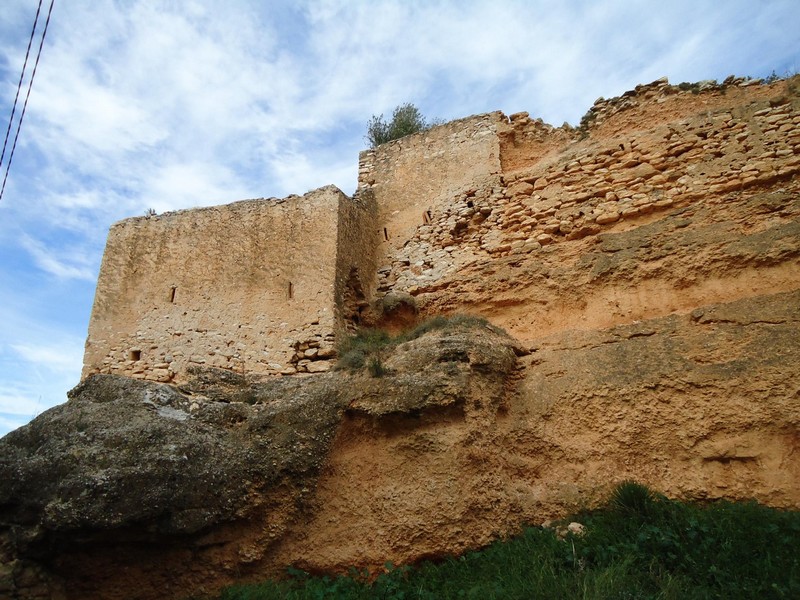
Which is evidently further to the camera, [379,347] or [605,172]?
[605,172]

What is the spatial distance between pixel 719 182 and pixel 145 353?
7.90 metres

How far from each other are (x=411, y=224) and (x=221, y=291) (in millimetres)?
3084

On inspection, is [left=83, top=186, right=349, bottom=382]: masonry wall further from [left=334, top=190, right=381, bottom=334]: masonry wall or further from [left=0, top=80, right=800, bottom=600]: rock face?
[left=0, top=80, right=800, bottom=600]: rock face

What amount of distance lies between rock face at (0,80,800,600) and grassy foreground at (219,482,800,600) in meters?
0.24

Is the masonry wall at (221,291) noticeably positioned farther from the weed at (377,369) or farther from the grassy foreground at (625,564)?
the grassy foreground at (625,564)

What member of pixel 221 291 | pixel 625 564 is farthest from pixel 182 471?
pixel 221 291

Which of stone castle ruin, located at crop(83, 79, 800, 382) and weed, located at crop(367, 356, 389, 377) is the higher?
stone castle ruin, located at crop(83, 79, 800, 382)

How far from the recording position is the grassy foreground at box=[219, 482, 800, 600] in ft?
11.5

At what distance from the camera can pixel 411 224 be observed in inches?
360

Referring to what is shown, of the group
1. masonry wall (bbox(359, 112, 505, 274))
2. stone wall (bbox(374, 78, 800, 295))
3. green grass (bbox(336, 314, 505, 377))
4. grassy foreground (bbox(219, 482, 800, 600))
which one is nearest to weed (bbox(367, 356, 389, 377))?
green grass (bbox(336, 314, 505, 377))

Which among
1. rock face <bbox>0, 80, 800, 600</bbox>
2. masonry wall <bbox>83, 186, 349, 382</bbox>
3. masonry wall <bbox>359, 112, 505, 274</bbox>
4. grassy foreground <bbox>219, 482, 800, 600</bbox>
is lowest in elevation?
grassy foreground <bbox>219, 482, 800, 600</bbox>

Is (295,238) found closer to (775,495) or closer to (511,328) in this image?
(511,328)

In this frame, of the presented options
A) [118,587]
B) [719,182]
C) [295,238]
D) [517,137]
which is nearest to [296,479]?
[118,587]

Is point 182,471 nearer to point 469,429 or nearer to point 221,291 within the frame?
point 469,429
